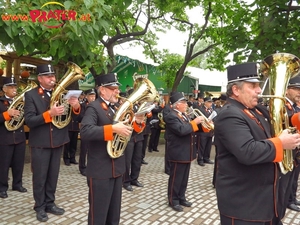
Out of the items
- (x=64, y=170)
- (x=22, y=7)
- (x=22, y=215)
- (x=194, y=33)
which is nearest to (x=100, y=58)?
(x=22, y=7)

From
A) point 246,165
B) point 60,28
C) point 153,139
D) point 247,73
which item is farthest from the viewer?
point 153,139

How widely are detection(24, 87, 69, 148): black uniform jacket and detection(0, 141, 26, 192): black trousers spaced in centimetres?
152

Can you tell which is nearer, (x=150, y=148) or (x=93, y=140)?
(x=93, y=140)

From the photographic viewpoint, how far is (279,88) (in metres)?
2.73

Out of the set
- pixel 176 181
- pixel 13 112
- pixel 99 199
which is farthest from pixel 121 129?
pixel 13 112

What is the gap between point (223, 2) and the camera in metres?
13.8

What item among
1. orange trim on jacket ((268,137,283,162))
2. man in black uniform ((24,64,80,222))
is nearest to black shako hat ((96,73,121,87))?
man in black uniform ((24,64,80,222))

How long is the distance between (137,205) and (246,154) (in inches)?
144

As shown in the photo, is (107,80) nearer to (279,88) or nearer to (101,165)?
(101,165)

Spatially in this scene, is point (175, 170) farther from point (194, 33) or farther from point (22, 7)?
point (194, 33)

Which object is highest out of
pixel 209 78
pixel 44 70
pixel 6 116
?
pixel 209 78

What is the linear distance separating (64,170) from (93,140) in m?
5.06

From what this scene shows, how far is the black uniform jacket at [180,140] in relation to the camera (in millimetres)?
5321

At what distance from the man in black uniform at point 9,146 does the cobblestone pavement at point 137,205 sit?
26 centimetres
